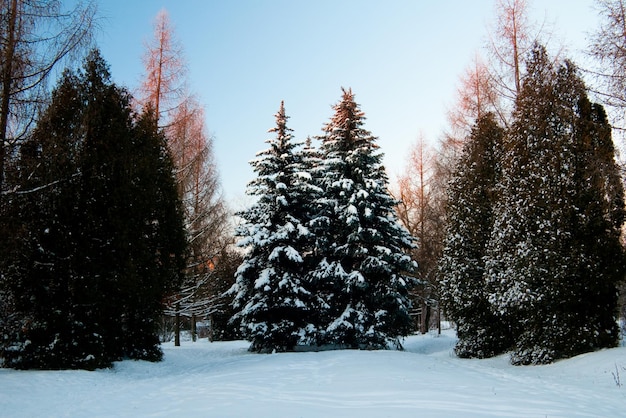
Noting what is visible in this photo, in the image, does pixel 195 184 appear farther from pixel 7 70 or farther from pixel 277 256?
pixel 7 70

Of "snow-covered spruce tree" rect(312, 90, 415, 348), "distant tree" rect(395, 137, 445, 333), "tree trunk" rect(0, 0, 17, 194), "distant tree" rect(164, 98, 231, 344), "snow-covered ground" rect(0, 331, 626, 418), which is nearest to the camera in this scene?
"snow-covered ground" rect(0, 331, 626, 418)

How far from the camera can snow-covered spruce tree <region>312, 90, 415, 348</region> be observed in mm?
16094

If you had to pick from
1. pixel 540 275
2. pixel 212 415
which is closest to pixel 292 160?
pixel 540 275

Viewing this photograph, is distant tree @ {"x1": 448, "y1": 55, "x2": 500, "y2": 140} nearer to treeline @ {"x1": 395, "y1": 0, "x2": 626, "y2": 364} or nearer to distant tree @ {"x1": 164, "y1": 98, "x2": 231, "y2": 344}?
treeline @ {"x1": 395, "y1": 0, "x2": 626, "y2": 364}

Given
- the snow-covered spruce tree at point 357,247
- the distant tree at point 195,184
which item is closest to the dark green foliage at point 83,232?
the distant tree at point 195,184

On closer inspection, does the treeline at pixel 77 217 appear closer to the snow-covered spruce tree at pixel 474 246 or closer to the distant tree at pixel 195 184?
the distant tree at pixel 195 184

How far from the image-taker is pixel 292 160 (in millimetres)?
17891

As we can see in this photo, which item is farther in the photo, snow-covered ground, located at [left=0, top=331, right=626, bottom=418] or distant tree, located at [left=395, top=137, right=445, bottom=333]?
distant tree, located at [left=395, top=137, right=445, bottom=333]

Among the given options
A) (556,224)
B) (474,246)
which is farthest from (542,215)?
(474,246)

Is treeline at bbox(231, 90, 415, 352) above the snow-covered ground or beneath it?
above

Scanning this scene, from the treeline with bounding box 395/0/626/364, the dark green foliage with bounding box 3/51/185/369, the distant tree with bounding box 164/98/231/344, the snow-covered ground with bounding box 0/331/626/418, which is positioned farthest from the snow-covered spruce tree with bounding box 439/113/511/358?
the dark green foliage with bounding box 3/51/185/369

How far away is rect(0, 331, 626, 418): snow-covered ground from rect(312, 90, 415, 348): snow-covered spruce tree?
3930mm

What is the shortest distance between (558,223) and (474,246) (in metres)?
4.65

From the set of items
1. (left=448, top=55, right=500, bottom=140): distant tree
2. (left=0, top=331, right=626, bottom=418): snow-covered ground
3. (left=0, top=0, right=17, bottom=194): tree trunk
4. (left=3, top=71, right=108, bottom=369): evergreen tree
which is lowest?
(left=0, top=331, right=626, bottom=418): snow-covered ground
